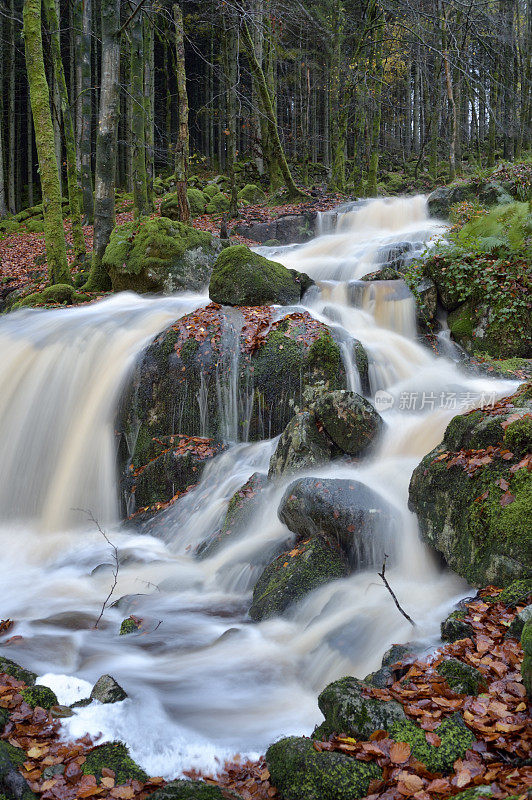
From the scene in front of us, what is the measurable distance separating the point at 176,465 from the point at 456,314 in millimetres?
5540

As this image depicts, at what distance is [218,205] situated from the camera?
21.0 meters

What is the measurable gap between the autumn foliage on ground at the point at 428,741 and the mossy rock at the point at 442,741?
0.09 ft

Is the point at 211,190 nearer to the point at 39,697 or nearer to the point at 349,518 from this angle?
the point at 349,518

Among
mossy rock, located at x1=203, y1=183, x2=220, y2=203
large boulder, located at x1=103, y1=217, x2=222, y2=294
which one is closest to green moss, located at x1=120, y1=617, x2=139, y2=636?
large boulder, located at x1=103, y1=217, x2=222, y2=294

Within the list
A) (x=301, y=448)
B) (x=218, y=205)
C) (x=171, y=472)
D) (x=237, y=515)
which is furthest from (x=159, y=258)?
(x=218, y=205)

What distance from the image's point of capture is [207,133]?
108 ft

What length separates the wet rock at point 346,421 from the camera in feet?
21.2

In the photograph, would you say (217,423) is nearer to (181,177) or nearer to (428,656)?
(428,656)

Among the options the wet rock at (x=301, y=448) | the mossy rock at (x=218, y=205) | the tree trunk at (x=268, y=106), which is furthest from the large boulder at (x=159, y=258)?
the mossy rock at (x=218, y=205)

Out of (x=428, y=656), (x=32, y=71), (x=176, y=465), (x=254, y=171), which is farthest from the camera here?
(x=254, y=171)

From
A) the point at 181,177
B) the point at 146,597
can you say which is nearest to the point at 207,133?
the point at 181,177

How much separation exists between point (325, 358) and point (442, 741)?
5.89 metres

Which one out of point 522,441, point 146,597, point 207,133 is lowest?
point 146,597

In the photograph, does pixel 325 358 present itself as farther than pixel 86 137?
No
